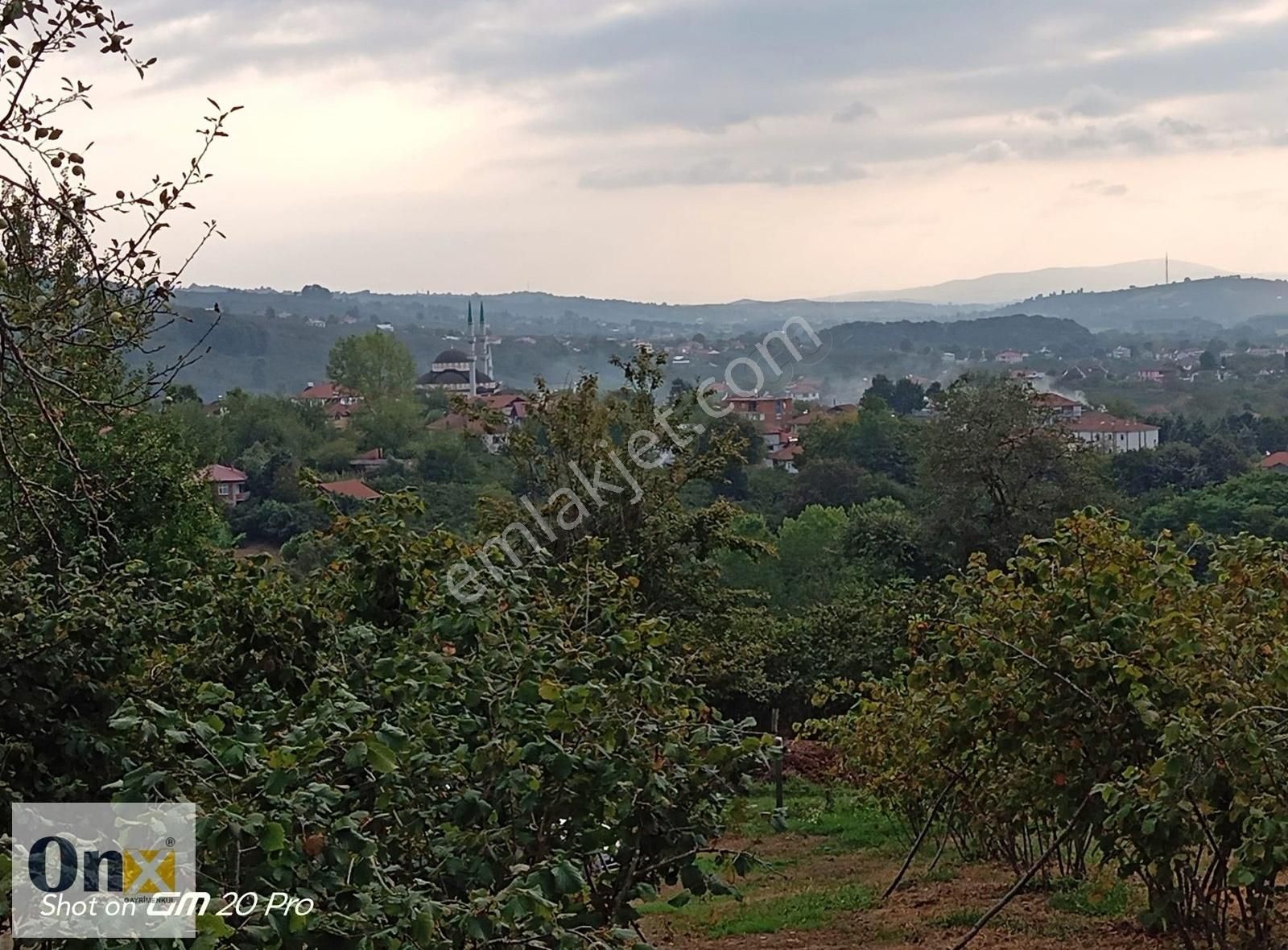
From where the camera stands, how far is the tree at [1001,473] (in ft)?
85.8

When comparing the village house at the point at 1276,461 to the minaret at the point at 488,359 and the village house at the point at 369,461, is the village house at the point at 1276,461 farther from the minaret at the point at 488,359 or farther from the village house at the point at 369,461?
the minaret at the point at 488,359

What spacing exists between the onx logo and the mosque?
249 ft

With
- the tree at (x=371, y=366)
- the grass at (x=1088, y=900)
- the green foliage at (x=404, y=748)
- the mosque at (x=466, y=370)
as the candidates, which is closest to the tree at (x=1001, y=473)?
the grass at (x=1088, y=900)

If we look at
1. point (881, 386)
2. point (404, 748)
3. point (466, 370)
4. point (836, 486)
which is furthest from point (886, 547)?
point (466, 370)

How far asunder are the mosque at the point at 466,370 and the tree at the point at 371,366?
206 centimetres

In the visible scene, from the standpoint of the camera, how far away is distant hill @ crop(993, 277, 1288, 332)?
172000mm

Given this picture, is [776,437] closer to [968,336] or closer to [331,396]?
[331,396]

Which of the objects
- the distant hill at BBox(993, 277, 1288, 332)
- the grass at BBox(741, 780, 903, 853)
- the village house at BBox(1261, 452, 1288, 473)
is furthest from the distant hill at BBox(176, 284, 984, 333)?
the distant hill at BBox(993, 277, 1288, 332)

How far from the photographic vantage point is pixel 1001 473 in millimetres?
26734

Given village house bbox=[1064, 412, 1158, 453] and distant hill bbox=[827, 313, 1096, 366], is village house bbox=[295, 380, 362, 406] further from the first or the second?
village house bbox=[1064, 412, 1158, 453]

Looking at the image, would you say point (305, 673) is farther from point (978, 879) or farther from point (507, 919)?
point (978, 879)

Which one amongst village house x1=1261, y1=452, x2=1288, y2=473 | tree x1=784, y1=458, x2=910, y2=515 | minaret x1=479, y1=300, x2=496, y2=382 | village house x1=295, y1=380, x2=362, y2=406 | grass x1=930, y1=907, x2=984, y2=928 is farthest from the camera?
minaret x1=479, y1=300, x2=496, y2=382

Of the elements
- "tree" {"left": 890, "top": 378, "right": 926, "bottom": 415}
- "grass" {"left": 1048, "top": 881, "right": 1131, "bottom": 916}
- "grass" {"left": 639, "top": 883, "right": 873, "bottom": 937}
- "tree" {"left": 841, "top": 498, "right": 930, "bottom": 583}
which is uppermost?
"tree" {"left": 890, "top": 378, "right": 926, "bottom": 415}

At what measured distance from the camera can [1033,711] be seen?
5.42 meters
